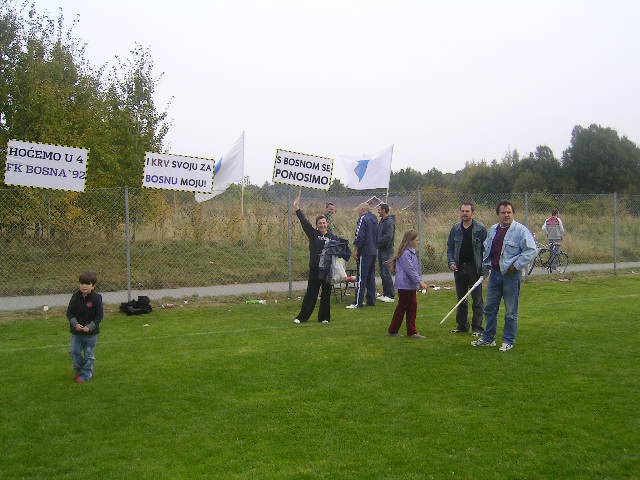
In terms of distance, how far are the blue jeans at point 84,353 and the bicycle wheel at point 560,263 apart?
14799 millimetres

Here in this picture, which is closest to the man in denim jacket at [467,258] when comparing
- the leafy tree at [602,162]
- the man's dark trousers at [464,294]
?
the man's dark trousers at [464,294]

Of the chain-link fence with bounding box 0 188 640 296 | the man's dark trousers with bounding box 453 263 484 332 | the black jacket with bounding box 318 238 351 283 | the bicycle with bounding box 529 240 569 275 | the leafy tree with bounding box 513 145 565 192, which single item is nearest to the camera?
the man's dark trousers with bounding box 453 263 484 332

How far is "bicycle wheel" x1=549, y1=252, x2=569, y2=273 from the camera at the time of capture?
757 inches

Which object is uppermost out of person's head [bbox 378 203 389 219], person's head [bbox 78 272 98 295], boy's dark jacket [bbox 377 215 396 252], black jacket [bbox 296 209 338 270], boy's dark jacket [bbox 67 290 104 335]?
person's head [bbox 378 203 389 219]

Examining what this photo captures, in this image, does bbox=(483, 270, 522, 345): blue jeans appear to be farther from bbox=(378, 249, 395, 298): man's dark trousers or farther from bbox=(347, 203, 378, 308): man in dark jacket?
bbox=(378, 249, 395, 298): man's dark trousers

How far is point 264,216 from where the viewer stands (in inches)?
717

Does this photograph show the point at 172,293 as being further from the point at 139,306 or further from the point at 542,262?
the point at 542,262

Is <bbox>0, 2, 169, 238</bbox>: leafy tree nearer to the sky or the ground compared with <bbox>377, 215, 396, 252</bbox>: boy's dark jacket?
nearer to the sky

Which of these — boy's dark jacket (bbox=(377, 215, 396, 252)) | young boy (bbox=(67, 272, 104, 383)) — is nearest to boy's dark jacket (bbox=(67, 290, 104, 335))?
young boy (bbox=(67, 272, 104, 383))

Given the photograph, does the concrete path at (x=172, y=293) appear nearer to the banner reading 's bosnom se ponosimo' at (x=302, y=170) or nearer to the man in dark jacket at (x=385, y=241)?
the man in dark jacket at (x=385, y=241)

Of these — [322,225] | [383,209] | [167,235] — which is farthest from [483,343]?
[167,235]

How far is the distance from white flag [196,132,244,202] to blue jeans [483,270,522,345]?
8.52 m

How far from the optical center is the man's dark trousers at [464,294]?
9773 mm

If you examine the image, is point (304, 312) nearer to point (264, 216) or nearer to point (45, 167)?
point (45, 167)
